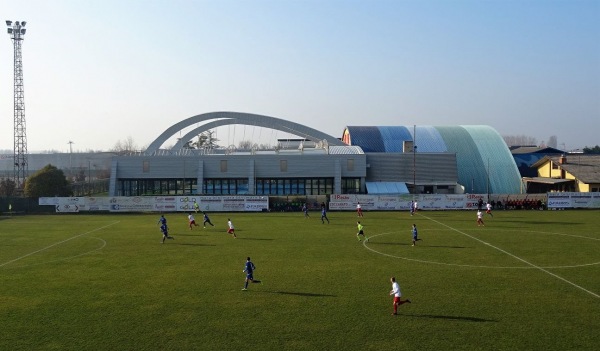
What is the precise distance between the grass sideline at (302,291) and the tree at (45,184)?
30473 mm

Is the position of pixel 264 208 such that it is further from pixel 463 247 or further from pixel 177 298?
pixel 177 298

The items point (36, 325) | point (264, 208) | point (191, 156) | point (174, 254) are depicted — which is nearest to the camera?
point (36, 325)

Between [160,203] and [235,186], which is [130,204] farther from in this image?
[235,186]

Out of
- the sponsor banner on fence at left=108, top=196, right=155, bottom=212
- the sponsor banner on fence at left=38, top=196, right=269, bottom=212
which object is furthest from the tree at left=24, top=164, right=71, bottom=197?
the sponsor banner on fence at left=108, top=196, right=155, bottom=212

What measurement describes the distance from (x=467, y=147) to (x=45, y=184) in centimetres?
6607

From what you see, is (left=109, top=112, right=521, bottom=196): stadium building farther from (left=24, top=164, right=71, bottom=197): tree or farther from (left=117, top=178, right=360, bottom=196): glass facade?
(left=24, top=164, right=71, bottom=197): tree

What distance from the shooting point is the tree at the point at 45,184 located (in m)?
69.4

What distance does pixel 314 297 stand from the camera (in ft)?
68.7

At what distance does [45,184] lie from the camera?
69.8 m

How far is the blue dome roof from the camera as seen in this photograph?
80438 millimetres

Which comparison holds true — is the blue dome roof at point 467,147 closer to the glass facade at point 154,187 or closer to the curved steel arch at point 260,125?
the curved steel arch at point 260,125

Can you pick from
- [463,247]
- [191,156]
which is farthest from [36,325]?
[191,156]

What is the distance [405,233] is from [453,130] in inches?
2217

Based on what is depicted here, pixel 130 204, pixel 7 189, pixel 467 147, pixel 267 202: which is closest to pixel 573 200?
pixel 467 147
